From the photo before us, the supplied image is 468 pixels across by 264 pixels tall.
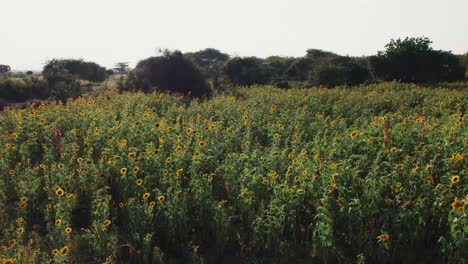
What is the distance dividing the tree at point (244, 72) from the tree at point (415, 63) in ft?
22.2

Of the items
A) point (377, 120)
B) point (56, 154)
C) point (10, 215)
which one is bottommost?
point (10, 215)

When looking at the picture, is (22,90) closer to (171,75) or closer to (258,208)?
(171,75)

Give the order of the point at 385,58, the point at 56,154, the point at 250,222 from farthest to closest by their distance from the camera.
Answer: the point at 385,58 < the point at 56,154 < the point at 250,222

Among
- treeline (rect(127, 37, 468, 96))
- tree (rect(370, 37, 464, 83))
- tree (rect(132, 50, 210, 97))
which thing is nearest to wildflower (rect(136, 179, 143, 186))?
treeline (rect(127, 37, 468, 96))

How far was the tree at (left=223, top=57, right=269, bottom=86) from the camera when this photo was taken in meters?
28.4

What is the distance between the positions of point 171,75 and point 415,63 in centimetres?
1366

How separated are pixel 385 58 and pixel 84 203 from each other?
23.1m

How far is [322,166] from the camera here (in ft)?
15.0

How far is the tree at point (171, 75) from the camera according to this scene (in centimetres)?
1934

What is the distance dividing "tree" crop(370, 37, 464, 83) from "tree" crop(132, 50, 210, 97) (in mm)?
11307

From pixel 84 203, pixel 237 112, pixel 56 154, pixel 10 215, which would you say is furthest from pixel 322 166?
pixel 237 112

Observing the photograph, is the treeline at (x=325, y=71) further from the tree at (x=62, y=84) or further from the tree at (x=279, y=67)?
the tree at (x=62, y=84)

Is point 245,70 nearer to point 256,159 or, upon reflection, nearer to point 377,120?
point 377,120

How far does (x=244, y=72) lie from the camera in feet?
94.8
